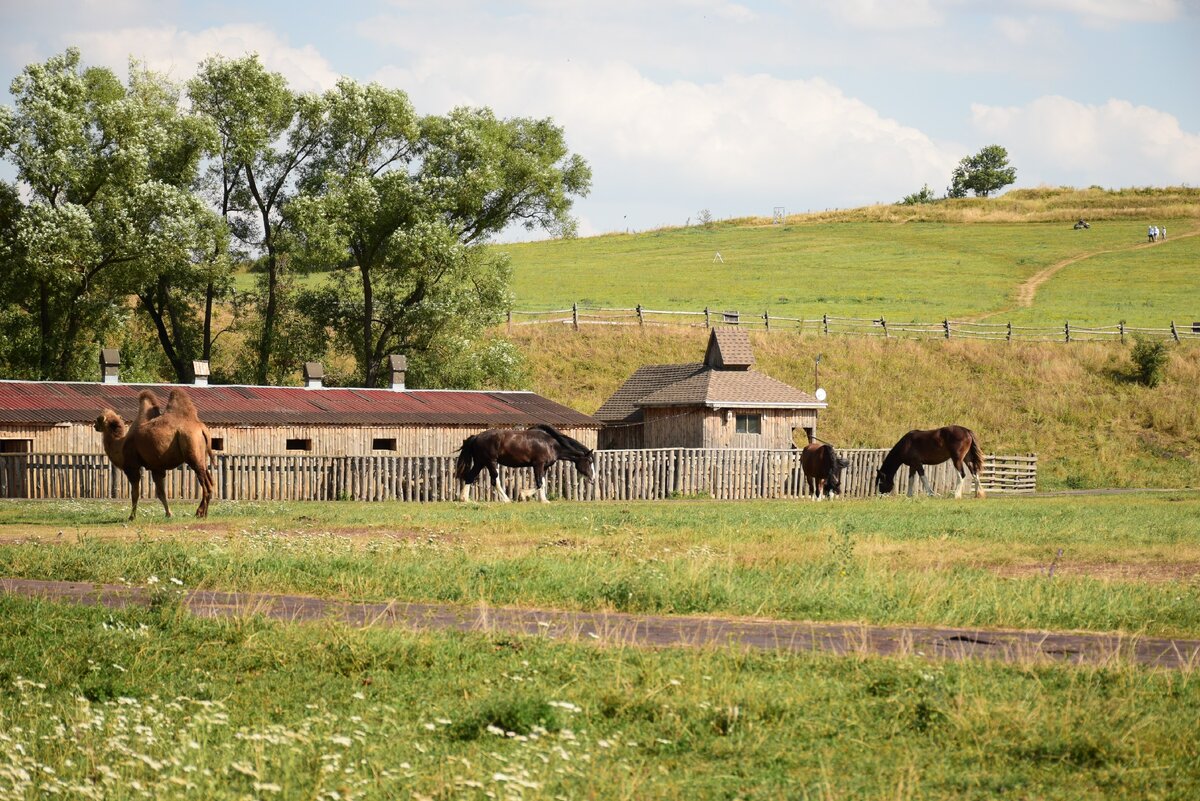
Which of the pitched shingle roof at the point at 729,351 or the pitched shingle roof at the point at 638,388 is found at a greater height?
the pitched shingle roof at the point at 729,351

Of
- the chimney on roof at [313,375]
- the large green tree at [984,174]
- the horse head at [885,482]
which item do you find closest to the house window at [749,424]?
the horse head at [885,482]

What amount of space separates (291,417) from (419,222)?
15.1 meters

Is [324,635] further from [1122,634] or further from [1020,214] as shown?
[1020,214]

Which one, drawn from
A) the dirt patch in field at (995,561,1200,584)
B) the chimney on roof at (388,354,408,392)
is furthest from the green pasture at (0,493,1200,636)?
the chimney on roof at (388,354,408,392)

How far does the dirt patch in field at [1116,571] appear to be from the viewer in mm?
15742

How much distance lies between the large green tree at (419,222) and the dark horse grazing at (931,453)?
1946 centimetres

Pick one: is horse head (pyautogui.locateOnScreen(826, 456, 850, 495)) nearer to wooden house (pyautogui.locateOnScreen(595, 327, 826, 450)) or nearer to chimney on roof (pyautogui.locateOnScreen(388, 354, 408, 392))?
wooden house (pyautogui.locateOnScreen(595, 327, 826, 450))

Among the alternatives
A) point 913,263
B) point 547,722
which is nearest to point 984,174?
point 913,263

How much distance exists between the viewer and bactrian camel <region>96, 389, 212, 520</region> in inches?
934

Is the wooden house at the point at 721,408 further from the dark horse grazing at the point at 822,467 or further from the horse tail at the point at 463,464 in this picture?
the horse tail at the point at 463,464

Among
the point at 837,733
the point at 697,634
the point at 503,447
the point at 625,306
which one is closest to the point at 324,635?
the point at 697,634

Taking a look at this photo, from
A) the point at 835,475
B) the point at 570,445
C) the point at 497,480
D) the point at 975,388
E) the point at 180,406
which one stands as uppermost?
the point at 975,388

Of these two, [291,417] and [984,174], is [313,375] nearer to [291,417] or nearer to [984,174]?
[291,417]

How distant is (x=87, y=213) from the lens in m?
46.1
